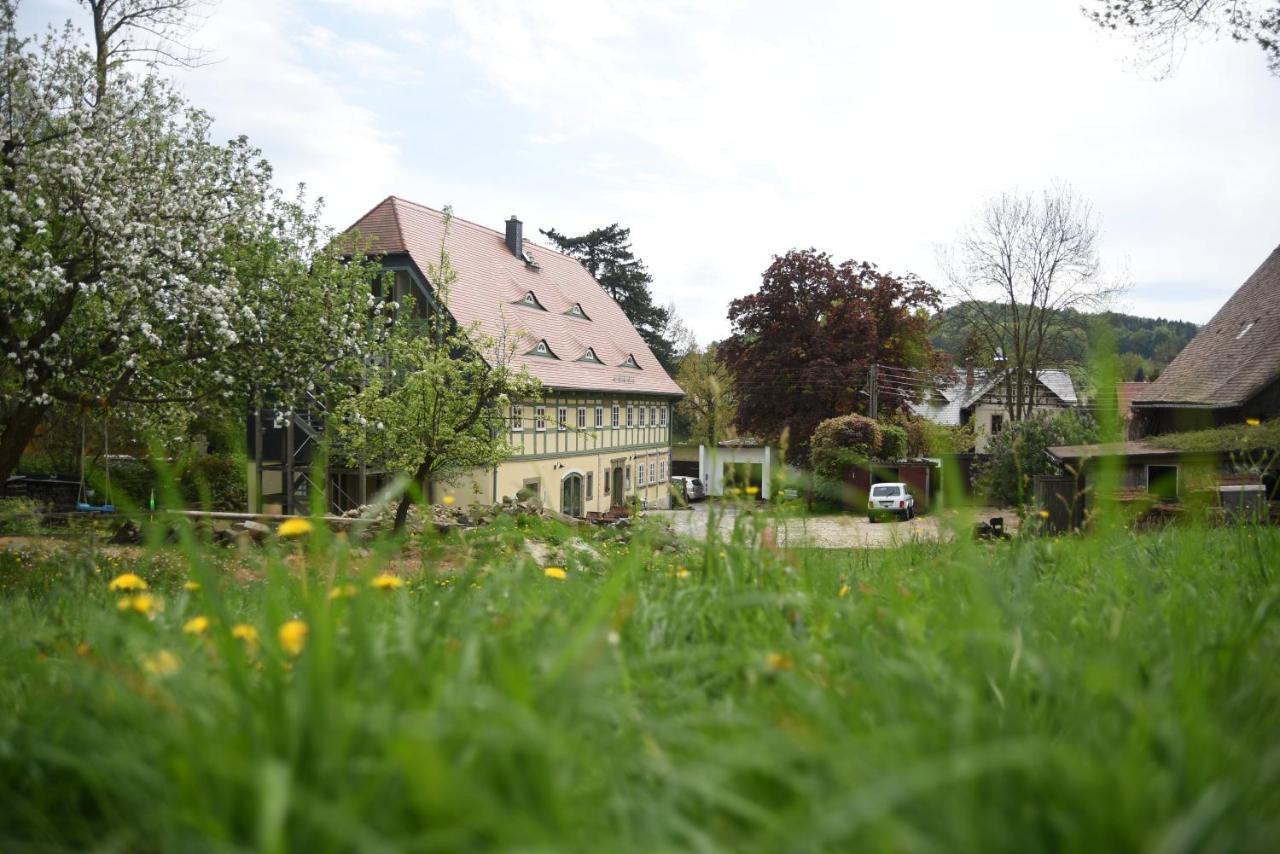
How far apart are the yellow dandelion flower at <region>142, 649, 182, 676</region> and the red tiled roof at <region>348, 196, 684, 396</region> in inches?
1002

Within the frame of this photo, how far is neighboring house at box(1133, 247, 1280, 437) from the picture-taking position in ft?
81.9

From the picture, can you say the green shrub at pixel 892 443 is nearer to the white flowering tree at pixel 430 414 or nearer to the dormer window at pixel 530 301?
the dormer window at pixel 530 301

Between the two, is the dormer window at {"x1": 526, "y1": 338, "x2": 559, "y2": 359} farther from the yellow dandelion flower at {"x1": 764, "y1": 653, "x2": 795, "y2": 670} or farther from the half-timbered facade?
the yellow dandelion flower at {"x1": 764, "y1": 653, "x2": 795, "y2": 670}

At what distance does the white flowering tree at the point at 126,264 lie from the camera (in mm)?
12305

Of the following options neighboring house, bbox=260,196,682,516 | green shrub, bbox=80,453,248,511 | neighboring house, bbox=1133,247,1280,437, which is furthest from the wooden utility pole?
green shrub, bbox=80,453,248,511

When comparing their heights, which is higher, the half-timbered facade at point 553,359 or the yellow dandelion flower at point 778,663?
the half-timbered facade at point 553,359

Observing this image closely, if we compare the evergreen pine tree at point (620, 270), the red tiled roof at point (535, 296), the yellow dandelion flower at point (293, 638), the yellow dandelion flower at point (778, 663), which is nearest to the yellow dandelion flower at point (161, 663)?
the yellow dandelion flower at point (293, 638)

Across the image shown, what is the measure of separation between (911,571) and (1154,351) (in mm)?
47568

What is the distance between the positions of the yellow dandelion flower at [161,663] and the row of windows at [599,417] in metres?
24.9

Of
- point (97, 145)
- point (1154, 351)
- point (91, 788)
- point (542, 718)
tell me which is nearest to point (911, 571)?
point (542, 718)

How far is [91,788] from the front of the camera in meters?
1.75

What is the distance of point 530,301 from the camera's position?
36031 mm

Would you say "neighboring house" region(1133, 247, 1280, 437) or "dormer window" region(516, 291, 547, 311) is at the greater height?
"dormer window" region(516, 291, 547, 311)

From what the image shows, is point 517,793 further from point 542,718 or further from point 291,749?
point 291,749
